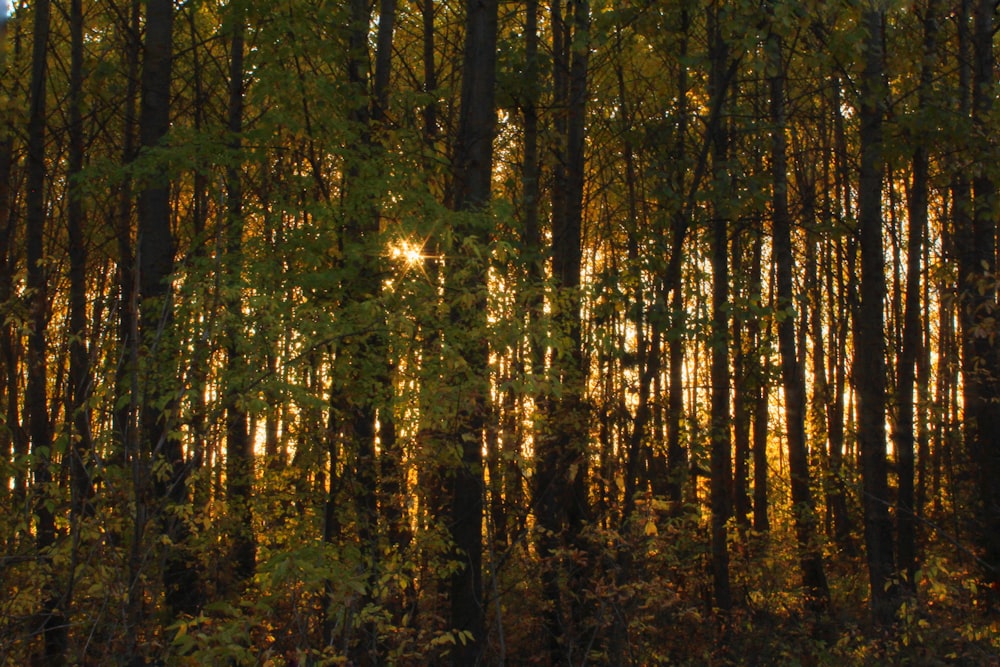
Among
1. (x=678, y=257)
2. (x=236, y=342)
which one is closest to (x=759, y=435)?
(x=678, y=257)

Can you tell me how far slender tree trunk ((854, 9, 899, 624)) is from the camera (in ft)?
34.4

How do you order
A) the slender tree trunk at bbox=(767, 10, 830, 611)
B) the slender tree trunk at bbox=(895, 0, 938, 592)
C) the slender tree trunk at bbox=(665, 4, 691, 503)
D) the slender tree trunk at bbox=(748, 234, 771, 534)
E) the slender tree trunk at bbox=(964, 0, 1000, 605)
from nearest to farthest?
the slender tree trunk at bbox=(665, 4, 691, 503), the slender tree trunk at bbox=(895, 0, 938, 592), the slender tree trunk at bbox=(964, 0, 1000, 605), the slender tree trunk at bbox=(767, 10, 830, 611), the slender tree trunk at bbox=(748, 234, 771, 534)

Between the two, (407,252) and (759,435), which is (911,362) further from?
(407,252)

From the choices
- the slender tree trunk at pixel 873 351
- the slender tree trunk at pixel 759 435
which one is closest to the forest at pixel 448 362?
the slender tree trunk at pixel 873 351

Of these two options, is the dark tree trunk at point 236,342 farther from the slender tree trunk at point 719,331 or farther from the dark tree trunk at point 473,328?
the slender tree trunk at point 719,331

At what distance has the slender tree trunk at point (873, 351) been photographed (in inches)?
413

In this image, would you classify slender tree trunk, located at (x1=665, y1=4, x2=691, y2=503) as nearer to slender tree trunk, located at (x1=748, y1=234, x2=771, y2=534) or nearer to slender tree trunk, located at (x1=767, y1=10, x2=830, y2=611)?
slender tree trunk, located at (x1=748, y1=234, x2=771, y2=534)

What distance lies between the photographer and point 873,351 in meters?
10.7

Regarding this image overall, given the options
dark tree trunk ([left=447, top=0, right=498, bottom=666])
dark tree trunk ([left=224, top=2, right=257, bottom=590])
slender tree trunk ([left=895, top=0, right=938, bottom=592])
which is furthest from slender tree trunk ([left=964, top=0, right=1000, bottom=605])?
dark tree trunk ([left=224, top=2, right=257, bottom=590])

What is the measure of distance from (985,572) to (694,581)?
148 inches

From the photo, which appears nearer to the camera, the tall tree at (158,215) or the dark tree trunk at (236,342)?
the dark tree trunk at (236,342)

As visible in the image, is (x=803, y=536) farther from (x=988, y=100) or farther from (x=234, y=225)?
(x=234, y=225)

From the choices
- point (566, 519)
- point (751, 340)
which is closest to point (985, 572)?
point (566, 519)

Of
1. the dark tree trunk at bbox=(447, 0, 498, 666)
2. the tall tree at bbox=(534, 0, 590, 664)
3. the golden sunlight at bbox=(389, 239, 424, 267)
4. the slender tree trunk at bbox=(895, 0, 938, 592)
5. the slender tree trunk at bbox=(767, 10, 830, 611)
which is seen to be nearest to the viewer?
the golden sunlight at bbox=(389, 239, 424, 267)
